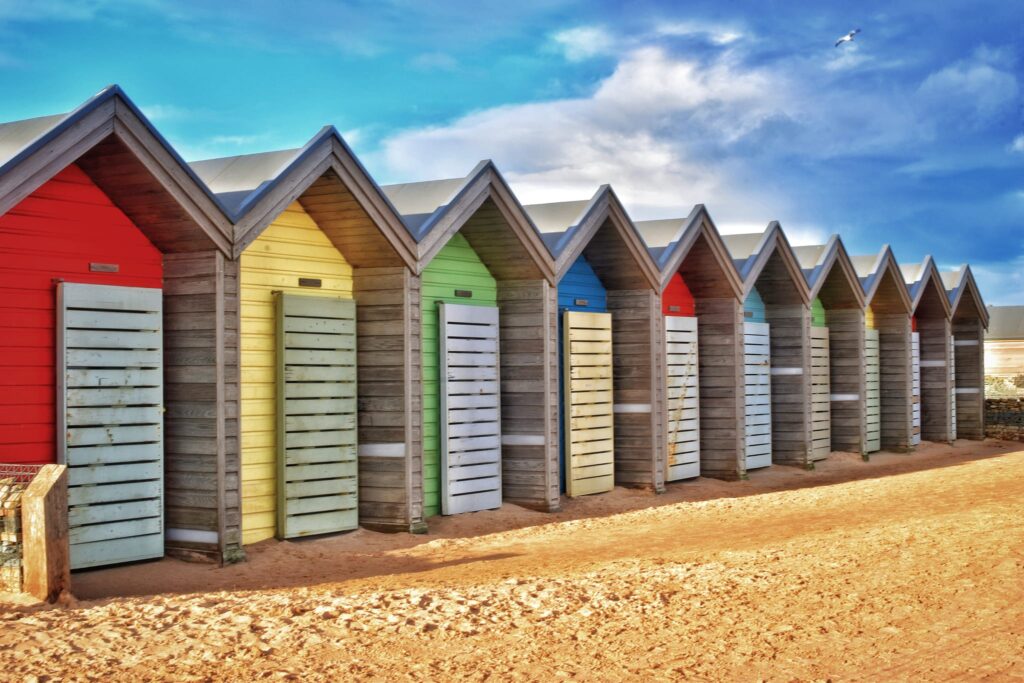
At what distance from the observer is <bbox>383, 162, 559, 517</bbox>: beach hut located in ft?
45.3

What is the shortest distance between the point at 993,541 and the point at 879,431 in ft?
49.7

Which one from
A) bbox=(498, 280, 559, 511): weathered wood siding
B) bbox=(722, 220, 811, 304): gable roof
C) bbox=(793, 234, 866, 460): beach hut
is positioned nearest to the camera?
bbox=(498, 280, 559, 511): weathered wood siding

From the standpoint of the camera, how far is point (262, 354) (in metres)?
11.7

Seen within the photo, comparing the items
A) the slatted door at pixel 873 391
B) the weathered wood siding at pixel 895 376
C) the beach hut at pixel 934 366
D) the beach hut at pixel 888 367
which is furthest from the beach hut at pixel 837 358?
the beach hut at pixel 934 366

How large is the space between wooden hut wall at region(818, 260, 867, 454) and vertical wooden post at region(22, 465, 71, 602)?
59.2ft

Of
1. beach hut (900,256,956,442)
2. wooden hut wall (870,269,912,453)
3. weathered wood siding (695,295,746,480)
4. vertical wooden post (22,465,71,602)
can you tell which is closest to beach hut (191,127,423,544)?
vertical wooden post (22,465,71,602)

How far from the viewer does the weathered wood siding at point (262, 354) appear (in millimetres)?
11555

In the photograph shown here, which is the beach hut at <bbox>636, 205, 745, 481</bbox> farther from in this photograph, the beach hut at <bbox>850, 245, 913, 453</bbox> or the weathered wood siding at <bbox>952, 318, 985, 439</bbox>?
the weathered wood siding at <bbox>952, 318, 985, 439</bbox>

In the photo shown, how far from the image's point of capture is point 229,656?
665 centimetres

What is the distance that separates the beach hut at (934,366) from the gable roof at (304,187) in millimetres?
18759

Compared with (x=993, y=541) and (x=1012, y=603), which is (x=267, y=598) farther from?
(x=993, y=541)

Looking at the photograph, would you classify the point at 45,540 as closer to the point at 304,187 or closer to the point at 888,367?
the point at 304,187

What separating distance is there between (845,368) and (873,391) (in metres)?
2.22

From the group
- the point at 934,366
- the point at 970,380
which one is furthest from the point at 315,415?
the point at 970,380
